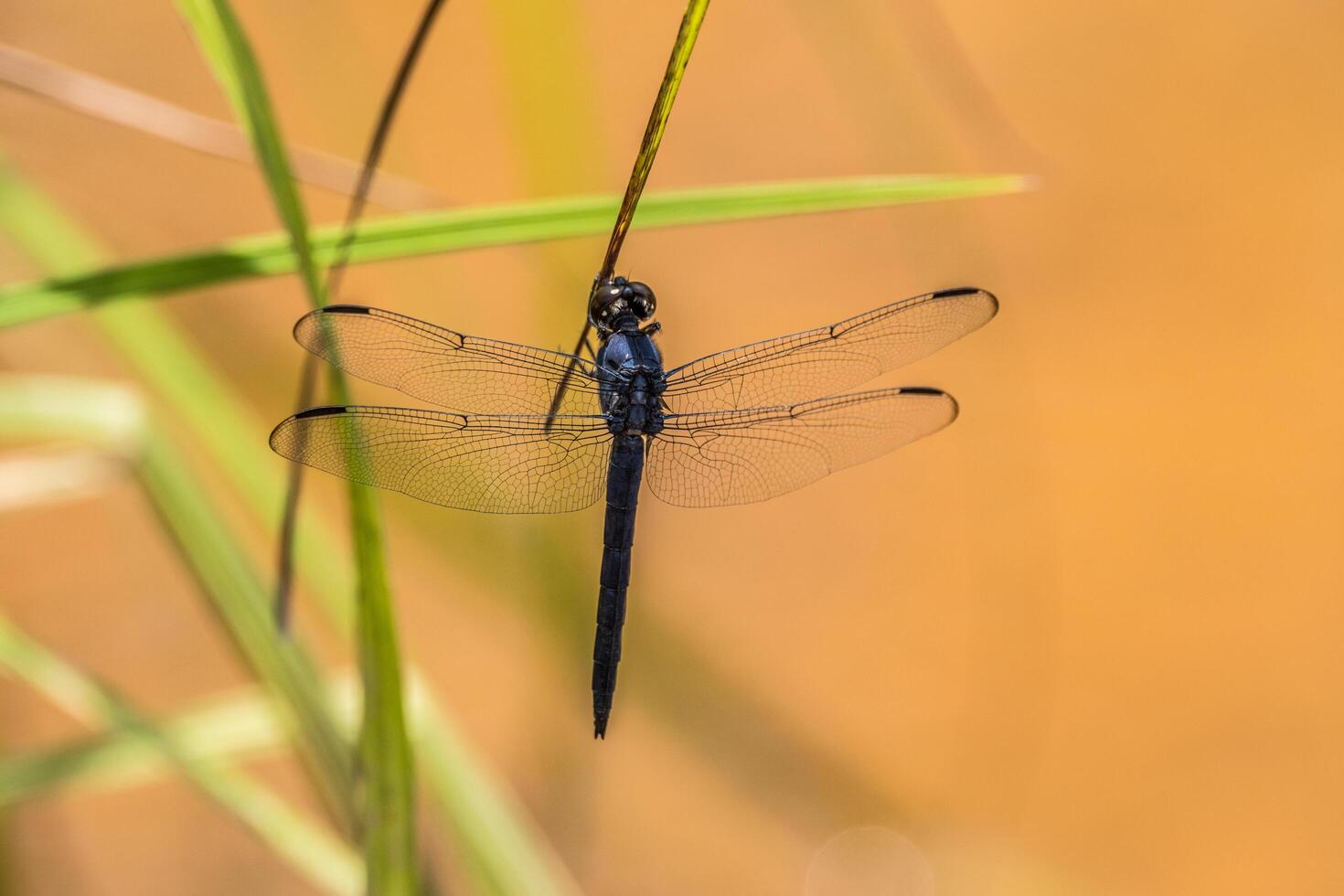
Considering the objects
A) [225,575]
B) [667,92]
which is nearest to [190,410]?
[225,575]

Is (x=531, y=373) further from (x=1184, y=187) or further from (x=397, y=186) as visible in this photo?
(x=1184, y=187)

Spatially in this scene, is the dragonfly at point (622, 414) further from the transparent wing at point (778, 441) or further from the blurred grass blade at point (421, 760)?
the blurred grass blade at point (421, 760)

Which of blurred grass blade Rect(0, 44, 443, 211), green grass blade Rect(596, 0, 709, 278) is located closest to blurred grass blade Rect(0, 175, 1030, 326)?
green grass blade Rect(596, 0, 709, 278)

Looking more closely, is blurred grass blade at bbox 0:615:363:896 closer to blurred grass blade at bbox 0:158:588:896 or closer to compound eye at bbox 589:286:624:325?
blurred grass blade at bbox 0:158:588:896

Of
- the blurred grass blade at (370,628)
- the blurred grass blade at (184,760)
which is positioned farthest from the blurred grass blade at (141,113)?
the blurred grass blade at (184,760)

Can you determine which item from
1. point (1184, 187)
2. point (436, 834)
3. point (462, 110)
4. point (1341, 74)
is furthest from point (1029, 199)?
point (436, 834)

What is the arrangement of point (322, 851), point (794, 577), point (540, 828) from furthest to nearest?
1. point (794, 577)
2. point (540, 828)
3. point (322, 851)

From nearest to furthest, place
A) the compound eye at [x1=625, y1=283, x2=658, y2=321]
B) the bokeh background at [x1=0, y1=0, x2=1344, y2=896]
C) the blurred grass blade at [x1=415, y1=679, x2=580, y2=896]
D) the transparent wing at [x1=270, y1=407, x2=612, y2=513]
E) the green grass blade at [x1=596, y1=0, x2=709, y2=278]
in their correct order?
the green grass blade at [x1=596, y1=0, x2=709, y2=278] → the blurred grass blade at [x1=415, y1=679, x2=580, y2=896] → the transparent wing at [x1=270, y1=407, x2=612, y2=513] → the compound eye at [x1=625, y1=283, x2=658, y2=321] → the bokeh background at [x1=0, y1=0, x2=1344, y2=896]
